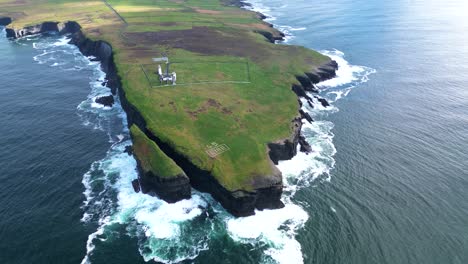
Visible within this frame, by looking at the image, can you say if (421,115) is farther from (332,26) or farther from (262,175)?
(332,26)

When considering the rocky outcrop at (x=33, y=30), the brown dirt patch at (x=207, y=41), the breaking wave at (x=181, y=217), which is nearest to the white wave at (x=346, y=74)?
the brown dirt patch at (x=207, y=41)

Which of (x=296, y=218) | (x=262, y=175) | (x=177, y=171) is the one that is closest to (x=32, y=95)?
(x=177, y=171)

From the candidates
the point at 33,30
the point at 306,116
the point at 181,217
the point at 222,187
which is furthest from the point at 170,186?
the point at 33,30

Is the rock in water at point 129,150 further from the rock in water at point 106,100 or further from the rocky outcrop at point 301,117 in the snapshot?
the rocky outcrop at point 301,117

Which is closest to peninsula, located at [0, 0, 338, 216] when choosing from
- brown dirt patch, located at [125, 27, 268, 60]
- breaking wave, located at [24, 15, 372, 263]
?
brown dirt patch, located at [125, 27, 268, 60]

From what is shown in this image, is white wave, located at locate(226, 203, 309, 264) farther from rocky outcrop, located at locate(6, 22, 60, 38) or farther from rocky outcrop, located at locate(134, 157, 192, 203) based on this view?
rocky outcrop, located at locate(6, 22, 60, 38)
